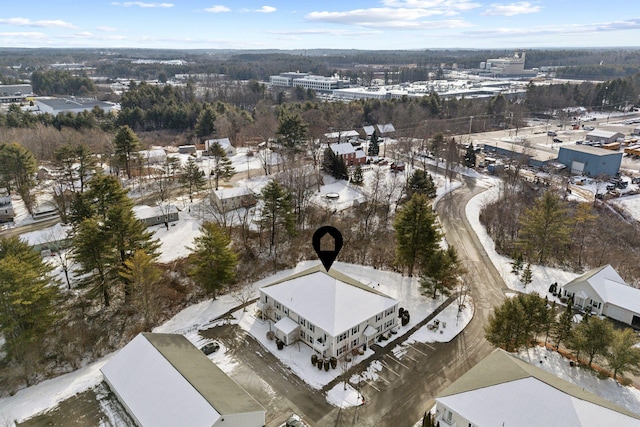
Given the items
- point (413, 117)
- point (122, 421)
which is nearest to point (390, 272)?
point (122, 421)

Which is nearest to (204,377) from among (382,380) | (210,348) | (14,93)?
(210,348)

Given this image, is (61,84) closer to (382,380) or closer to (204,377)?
(204,377)

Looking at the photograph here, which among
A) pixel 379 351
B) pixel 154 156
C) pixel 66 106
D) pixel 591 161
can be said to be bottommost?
pixel 379 351

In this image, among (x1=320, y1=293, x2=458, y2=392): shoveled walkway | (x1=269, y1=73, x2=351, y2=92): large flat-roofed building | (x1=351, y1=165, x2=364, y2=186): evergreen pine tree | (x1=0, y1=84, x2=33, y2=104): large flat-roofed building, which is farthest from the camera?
(x1=269, y1=73, x2=351, y2=92): large flat-roofed building

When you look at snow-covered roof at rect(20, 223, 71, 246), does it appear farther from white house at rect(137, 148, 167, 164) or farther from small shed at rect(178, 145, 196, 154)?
small shed at rect(178, 145, 196, 154)

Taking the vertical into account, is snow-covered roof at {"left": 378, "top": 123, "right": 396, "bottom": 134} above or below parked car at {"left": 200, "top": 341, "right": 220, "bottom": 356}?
above

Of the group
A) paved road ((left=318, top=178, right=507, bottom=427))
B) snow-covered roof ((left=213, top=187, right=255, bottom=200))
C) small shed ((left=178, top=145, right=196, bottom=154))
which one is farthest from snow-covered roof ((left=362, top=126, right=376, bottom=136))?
paved road ((left=318, top=178, right=507, bottom=427))

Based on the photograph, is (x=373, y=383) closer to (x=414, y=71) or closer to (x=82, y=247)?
(x=82, y=247)
